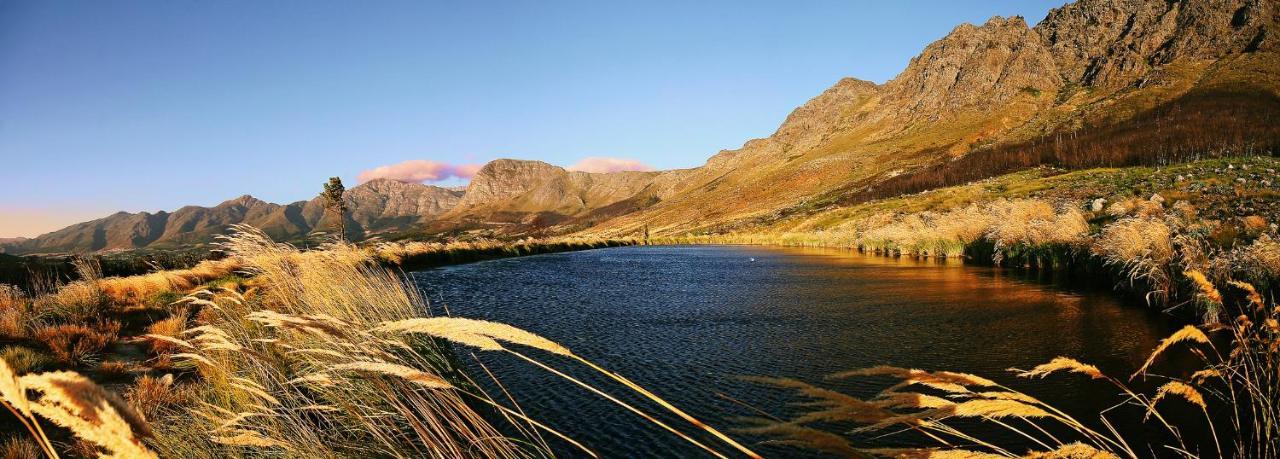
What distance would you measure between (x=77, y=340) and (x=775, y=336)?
13.2m

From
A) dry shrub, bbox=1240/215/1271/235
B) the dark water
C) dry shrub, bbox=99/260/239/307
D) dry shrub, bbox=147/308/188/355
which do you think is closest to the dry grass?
dry shrub, bbox=147/308/188/355

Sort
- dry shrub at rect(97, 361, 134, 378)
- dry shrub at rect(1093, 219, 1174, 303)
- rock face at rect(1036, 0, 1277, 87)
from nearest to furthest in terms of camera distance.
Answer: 1. dry shrub at rect(97, 361, 134, 378)
2. dry shrub at rect(1093, 219, 1174, 303)
3. rock face at rect(1036, 0, 1277, 87)

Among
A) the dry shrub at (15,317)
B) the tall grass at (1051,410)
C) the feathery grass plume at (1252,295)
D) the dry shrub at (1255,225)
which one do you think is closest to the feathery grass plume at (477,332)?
the tall grass at (1051,410)

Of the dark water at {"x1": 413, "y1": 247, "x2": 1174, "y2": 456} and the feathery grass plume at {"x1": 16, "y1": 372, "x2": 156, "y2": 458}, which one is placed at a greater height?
the feathery grass plume at {"x1": 16, "y1": 372, "x2": 156, "y2": 458}

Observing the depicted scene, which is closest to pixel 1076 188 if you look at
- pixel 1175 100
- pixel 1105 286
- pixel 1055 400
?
pixel 1105 286

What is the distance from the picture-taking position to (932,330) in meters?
13.4

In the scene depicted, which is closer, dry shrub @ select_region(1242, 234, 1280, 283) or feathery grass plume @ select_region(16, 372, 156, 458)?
feathery grass plume @ select_region(16, 372, 156, 458)

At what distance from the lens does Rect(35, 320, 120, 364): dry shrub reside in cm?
845

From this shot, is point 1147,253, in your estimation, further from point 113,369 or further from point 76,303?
point 76,303

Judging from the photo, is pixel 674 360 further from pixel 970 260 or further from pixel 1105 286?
pixel 970 260

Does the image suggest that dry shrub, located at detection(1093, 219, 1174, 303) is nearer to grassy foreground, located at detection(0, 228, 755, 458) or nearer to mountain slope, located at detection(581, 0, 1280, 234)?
grassy foreground, located at detection(0, 228, 755, 458)

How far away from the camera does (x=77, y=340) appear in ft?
30.5

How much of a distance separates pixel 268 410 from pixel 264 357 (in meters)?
2.42

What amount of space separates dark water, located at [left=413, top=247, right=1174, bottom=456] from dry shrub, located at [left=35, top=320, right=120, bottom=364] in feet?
17.8
